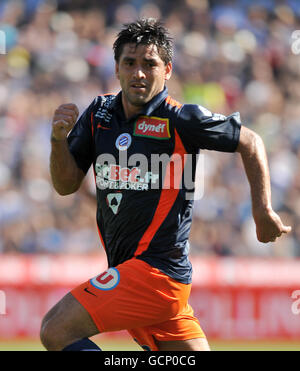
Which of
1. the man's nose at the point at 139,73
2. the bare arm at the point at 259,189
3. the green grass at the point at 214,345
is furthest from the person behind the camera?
the green grass at the point at 214,345

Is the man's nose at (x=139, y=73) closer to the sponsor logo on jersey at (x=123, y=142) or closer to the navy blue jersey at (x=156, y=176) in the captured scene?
the navy blue jersey at (x=156, y=176)

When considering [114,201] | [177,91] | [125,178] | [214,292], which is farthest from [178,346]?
[177,91]

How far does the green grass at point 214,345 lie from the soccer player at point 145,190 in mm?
4942

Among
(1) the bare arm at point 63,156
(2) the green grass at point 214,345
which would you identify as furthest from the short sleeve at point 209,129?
(2) the green grass at point 214,345

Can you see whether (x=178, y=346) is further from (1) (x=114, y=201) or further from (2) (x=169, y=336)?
(1) (x=114, y=201)

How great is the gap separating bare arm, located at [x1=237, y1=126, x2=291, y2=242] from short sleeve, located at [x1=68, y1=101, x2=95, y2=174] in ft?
3.70

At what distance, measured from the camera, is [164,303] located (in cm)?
480

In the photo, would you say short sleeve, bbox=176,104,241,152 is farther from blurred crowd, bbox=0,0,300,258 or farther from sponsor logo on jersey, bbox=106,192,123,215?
blurred crowd, bbox=0,0,300,258

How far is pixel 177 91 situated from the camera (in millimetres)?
13547

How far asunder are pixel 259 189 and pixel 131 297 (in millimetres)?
1085

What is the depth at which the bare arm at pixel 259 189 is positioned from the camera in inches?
179

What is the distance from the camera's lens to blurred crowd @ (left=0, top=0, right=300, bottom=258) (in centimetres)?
1196

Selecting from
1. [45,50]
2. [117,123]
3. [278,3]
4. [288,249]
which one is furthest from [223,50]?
[117,123]

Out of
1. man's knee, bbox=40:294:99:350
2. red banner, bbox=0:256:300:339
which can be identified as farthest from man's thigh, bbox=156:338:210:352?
red banner, bbox=0:256:300:339
